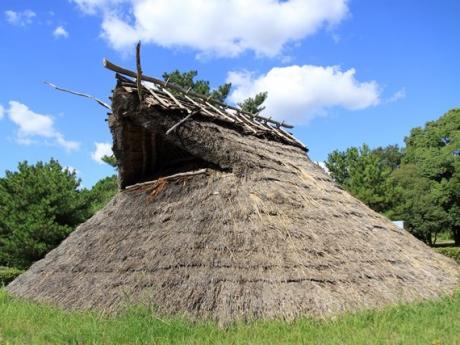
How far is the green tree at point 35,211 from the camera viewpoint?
15688 millimetres

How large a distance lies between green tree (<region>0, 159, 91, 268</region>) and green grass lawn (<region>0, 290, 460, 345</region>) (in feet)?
34.2

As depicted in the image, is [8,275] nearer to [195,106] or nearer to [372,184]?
[195,106]

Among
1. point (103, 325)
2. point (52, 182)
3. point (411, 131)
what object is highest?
point (411, 131)

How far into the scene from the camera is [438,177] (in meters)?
31.2

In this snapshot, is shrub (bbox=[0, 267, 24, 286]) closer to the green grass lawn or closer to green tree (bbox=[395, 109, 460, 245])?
the green grass lawn

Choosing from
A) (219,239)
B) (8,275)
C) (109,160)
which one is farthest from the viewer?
(109,160)

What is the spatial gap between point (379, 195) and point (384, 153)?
1989cm

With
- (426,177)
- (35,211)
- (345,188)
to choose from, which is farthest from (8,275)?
(426,177)

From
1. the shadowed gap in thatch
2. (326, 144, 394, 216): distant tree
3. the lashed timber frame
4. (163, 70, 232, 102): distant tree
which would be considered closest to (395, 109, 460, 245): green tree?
(326, 144, 394, 216): distant tree

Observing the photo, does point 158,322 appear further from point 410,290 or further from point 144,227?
point 410,290

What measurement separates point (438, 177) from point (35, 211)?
80.8 ft

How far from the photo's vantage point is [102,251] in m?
7.18

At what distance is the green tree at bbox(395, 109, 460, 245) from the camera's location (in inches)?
1165

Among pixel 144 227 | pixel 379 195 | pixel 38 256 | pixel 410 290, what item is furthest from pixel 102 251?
pixel 379 195
